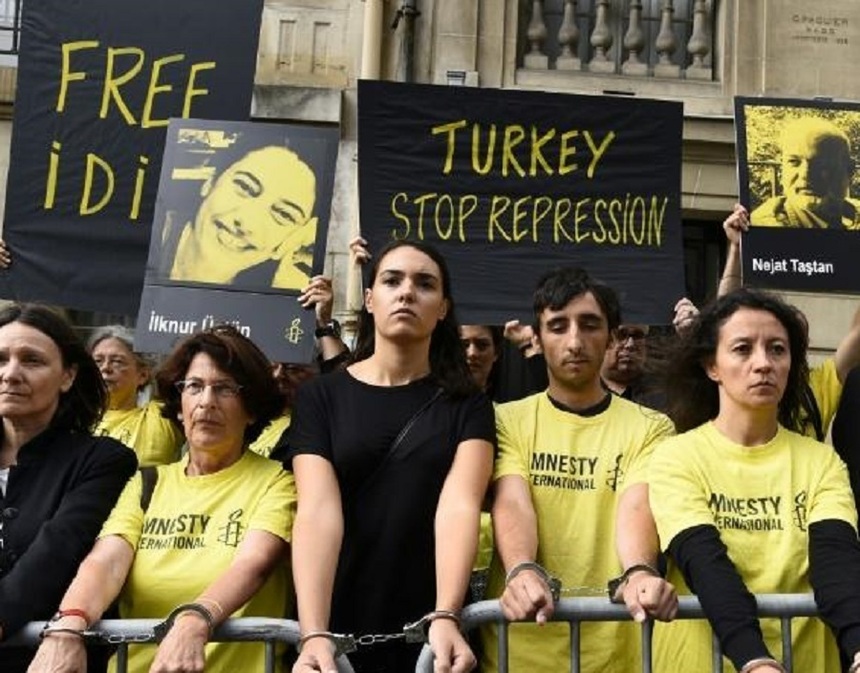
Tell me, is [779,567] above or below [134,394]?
below

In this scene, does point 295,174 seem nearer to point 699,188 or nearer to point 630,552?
point 630,552

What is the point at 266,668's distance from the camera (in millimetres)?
2701

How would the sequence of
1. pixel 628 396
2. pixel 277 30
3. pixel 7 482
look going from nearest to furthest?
pixel 7 482
pixel 628 396
pixel 277 30

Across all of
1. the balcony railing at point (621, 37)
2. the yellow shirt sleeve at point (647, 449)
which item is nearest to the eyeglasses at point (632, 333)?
the yellow shirt sleeve at point (647, 449)

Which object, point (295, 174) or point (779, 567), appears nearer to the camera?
point (779, 567)

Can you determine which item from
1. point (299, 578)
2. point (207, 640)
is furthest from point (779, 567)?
point (207, 640)

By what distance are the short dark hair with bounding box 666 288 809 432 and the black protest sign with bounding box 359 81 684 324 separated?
5.15 feet

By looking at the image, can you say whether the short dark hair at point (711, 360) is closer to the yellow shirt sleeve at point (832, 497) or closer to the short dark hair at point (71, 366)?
the yellow shirt sleeve at point (832, 497)

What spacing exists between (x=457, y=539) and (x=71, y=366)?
124 cm

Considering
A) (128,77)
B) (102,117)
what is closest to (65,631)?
(102,117)

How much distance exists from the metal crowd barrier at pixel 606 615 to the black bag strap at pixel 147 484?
897 mm

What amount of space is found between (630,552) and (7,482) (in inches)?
63.7

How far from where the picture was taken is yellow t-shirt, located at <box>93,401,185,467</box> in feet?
14.0

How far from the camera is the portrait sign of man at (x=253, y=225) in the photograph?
4520mm
